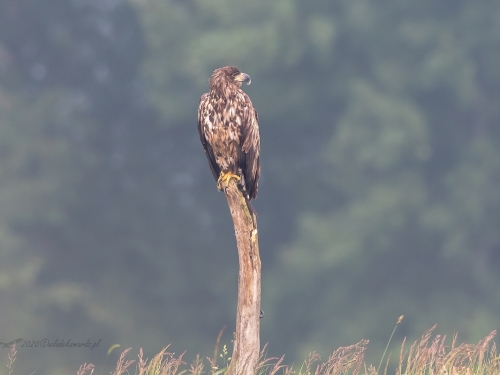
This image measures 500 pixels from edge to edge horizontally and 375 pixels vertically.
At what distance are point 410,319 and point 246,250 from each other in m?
22.3

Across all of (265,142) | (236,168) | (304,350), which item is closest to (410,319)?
(304,350)

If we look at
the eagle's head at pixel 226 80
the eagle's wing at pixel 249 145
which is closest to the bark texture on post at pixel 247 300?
the eagle's wing at pixel 249 145

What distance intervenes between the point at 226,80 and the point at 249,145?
1.72 feet

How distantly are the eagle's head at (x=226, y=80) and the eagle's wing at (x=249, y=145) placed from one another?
150 millimetres

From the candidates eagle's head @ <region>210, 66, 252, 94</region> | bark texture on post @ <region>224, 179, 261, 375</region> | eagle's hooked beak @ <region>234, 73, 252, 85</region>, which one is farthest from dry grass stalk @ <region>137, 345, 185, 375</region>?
eagle's hooked beak @ <region>234, 73, 252, 85</region>

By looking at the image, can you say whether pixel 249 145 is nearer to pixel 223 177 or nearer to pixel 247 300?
pixel 223 177

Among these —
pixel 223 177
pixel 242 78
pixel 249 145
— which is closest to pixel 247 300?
pixel 223 177

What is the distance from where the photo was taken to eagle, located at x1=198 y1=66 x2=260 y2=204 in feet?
21.3

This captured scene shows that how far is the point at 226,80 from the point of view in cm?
666

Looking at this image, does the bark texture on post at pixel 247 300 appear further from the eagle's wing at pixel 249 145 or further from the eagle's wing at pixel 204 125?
the eagle's wing at pixel 204 125

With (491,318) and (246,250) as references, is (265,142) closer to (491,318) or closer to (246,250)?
(491,318)

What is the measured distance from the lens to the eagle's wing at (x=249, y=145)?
651cm

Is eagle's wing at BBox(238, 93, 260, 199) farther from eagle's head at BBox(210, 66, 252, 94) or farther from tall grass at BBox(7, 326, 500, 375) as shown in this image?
tall grass at BBox(7, 326, 500, 375)

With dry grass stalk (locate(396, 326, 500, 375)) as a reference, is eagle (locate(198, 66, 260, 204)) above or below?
above
